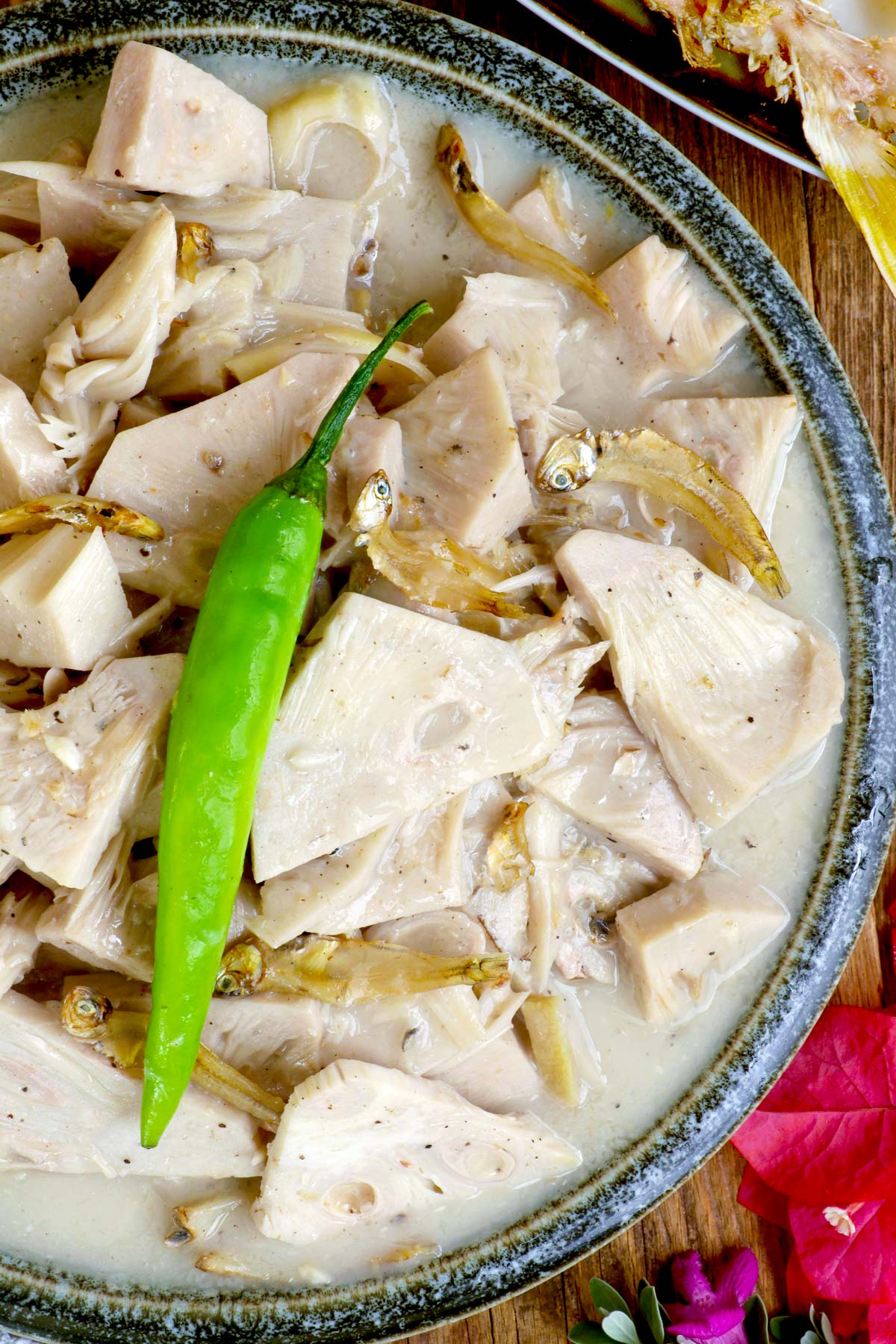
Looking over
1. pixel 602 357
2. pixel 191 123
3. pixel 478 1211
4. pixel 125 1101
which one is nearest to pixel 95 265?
pixel 191 123

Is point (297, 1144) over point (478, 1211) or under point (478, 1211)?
over

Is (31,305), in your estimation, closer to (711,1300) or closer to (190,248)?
(190,248)

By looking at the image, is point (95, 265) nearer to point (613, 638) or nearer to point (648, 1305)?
point (613, 638)

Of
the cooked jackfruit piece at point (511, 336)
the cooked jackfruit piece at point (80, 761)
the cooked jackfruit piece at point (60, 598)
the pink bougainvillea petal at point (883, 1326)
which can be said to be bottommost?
the pink bougainvillea petal at point (883, 1326)

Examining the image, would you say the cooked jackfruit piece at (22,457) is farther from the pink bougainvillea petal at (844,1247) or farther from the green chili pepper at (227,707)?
the pink bougainvillea petal at (844,1247)

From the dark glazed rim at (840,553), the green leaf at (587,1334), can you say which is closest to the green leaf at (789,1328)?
the green leaf at (587,1334)

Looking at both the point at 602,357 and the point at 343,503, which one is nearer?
the point at 343,503

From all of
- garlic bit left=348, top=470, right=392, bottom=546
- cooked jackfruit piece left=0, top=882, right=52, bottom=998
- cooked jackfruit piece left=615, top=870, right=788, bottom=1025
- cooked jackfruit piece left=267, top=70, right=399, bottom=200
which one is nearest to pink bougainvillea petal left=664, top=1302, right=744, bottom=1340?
cooked jackfruit piece left=615, top=870, right=788, bottom=1025
